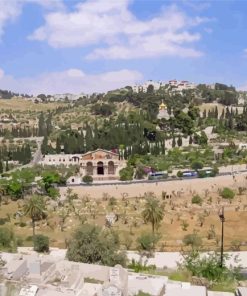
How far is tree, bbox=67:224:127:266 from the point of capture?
23812 mm

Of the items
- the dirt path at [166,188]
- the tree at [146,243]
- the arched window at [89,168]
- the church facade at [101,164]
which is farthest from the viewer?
the arched window at [89,168]

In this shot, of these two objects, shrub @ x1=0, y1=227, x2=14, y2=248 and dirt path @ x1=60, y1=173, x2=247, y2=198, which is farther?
dirt path @ x1=60, y1=173, x2=247, y2=198

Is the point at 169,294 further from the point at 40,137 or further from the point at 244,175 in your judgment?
the point at 40,137

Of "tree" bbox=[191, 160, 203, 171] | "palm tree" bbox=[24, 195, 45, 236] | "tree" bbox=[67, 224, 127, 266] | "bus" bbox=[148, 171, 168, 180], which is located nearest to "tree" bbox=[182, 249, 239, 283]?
"tree" bbox=[67, 224, 127, 266]

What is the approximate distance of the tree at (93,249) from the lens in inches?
938

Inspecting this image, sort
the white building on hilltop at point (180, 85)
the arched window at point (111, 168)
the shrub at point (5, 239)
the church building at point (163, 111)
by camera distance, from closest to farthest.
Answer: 1. the shrub at point (5, 239)
2. the arched window at point (111, 168)
3. the church building at point (163, 111)
4. the white building on hilltop at point (180, 85)

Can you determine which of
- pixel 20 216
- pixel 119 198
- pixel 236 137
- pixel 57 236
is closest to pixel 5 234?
pixel 57 236

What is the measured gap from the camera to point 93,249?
23.9 metres

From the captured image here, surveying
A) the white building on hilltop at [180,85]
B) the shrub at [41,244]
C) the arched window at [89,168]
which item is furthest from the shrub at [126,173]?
the white building on hilltop at [180,85]

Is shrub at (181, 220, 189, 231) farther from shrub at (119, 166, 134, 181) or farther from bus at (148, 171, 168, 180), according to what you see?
shrub at (119, 166, 134, 181)

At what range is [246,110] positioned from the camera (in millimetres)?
83500

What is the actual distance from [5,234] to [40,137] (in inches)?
2482

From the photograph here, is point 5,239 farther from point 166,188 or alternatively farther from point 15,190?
point 166,188

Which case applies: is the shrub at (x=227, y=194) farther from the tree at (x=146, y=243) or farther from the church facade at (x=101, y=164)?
the tree at (x=146, y=243)
